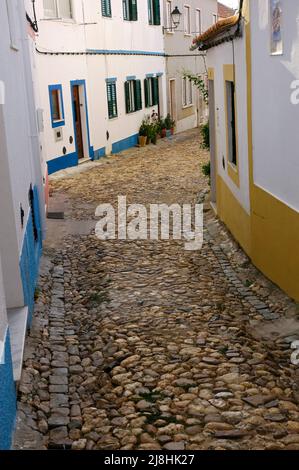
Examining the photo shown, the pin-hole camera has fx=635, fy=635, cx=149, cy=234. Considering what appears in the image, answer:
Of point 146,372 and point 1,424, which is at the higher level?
point 1,424

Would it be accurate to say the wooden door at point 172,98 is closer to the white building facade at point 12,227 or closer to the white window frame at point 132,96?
the white window frame at point 132,96

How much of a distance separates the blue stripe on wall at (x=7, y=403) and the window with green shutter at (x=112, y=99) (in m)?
17.3

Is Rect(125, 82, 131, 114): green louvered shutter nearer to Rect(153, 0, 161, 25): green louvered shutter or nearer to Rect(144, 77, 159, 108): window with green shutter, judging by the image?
Rect(144, 77, 159, 108): window with green shutter

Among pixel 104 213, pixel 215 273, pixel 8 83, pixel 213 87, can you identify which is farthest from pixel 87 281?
pixel 213 87

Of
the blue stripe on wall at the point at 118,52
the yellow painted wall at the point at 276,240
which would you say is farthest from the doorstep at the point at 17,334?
the blue stripe on wall at the point at 118,52

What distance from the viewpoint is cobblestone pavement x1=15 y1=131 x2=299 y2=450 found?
434 centimetres

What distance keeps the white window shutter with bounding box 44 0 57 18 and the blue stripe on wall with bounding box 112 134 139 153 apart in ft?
17.9

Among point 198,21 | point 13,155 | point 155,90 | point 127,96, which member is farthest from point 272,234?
point 198,21

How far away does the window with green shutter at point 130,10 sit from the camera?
22.4 m

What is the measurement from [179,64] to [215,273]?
73.7 feet

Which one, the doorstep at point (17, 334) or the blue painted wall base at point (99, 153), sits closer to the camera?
the doorstep at point (17, 334)

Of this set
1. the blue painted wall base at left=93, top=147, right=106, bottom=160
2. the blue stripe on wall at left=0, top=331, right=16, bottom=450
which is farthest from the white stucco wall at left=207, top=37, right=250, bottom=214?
the blue painted wall base at left=93, top=147, right=106, bottom=160
